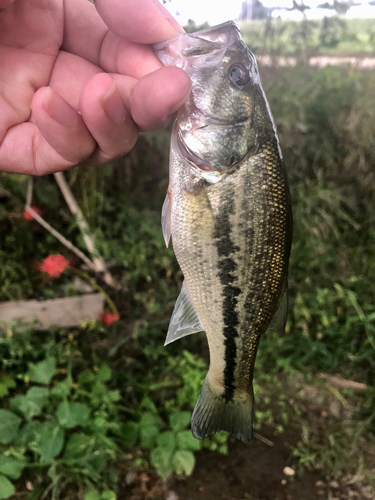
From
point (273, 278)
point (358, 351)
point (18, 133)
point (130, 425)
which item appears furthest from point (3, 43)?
point (358, 351)

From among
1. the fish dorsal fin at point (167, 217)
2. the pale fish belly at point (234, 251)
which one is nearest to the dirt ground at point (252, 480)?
the pale fish belly at point (234, 251)

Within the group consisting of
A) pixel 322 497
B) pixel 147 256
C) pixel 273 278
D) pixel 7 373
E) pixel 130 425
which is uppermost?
pixel 273 278

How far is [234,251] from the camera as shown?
3.63 ft

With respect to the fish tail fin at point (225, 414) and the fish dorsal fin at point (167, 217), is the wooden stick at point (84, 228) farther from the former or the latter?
the fish tail fin at point (225, 414)

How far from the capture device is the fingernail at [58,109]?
0.83m

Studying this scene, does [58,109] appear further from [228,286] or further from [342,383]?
[342,383]

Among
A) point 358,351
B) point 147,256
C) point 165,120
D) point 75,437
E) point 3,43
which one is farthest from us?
point 147,256

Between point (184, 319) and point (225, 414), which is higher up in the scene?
point (184, 319)

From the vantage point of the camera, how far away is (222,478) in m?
2.21

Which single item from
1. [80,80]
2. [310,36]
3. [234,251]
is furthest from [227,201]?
[310,36]

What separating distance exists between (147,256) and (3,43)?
2.14 m

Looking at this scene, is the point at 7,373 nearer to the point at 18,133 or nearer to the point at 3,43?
the point at 18,133

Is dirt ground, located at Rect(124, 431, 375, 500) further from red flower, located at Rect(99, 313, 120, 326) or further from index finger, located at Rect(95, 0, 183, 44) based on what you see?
index finger, located at Rect(95, 0, 183, 44)

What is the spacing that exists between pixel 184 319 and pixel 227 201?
0.50m
